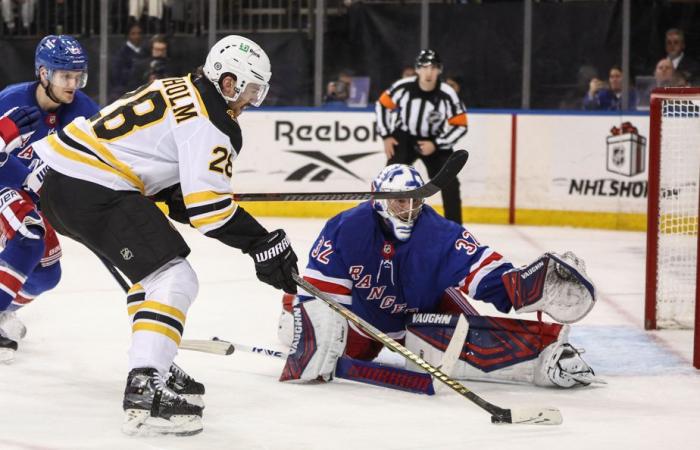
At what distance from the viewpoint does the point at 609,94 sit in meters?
8.13

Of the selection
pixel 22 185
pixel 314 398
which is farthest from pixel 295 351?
pixel 22 185

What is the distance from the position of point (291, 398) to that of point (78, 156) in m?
0.91

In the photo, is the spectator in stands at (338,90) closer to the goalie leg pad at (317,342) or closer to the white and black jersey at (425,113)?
the white and black jersey at (425,113)

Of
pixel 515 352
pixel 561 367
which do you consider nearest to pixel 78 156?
pixel 515 352

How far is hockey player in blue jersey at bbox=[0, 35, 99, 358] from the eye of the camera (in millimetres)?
4020

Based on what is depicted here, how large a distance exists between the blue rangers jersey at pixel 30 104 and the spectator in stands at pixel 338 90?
431cm

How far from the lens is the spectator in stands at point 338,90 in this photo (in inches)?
333

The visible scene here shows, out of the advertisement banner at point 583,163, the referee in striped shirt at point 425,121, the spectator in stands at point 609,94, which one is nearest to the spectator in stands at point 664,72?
the spectator in stands at point 609,94

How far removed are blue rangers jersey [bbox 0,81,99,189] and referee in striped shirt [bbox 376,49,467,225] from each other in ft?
10.2

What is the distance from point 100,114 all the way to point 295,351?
92 centimetres

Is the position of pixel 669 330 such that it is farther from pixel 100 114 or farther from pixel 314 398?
pixel 100 114

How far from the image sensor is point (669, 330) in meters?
4.73

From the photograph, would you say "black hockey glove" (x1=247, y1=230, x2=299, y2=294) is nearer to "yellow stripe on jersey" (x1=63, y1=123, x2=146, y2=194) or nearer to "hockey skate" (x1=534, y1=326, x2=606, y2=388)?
"yellow stripe on jersey" (x1=63, y1=123, x2=146, y2=194)

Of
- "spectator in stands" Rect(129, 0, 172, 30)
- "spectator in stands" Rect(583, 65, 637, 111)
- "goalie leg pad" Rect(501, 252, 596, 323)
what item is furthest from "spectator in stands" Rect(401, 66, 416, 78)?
"goalie leg pad" Rect(501, 252, 596, 323)
